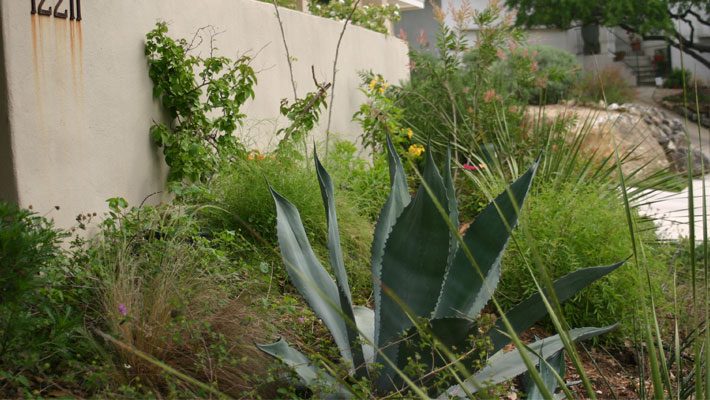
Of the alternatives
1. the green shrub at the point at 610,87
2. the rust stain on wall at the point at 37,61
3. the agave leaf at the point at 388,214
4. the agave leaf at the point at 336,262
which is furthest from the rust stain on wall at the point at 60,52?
the green shrub at the point at 610,87

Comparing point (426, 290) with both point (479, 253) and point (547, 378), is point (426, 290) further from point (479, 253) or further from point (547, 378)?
point (547, 378)

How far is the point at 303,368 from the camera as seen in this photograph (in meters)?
2.92

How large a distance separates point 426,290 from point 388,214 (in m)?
0.42

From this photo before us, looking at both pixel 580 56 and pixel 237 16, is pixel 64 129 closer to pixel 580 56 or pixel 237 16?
pixel 237 16

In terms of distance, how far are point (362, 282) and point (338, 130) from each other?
348cm

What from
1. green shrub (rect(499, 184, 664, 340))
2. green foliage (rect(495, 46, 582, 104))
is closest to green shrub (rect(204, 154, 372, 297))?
green shrub (rect(499, 184, 664, 340))

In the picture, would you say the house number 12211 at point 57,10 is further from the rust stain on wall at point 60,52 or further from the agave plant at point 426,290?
the agave plant at point 426,290

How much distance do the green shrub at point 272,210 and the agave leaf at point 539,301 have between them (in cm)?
159

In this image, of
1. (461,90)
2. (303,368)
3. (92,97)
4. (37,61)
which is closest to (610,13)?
(461,90)

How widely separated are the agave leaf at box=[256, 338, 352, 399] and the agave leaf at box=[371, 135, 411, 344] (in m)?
0.26

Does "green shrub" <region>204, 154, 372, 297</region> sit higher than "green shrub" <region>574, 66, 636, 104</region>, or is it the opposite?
"green shrub" <region>574, 66, 636, 104</region>

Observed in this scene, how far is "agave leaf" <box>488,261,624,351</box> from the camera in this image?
2.86 metres

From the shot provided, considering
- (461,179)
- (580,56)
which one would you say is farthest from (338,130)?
(580,56)

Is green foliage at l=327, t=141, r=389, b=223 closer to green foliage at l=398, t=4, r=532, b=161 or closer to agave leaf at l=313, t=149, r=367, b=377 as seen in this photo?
green foliage at l=398, t=4, r=532, b=161
